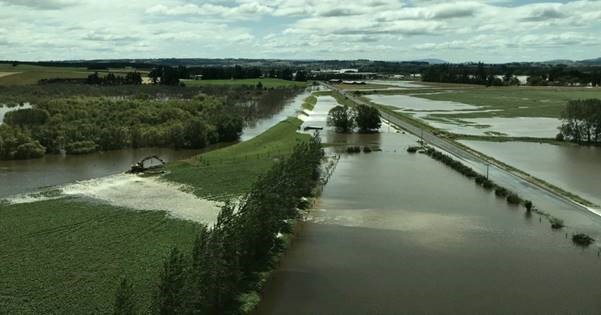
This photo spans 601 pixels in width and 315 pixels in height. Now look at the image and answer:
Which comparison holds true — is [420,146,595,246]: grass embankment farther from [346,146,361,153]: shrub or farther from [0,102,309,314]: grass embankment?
[0,102,309,314]: grass embankment

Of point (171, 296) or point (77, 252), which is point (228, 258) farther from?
point (77, 252)

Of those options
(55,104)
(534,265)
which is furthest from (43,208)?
(55,104)

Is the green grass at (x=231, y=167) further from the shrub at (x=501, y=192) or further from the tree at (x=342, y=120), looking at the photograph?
the shrub at (x=501, y=192)

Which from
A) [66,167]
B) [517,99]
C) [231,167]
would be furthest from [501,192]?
[517,99]

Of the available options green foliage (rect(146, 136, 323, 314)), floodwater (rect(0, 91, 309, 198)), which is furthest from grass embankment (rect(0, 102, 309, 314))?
floodwater (rect(0, 91, 309, 198))

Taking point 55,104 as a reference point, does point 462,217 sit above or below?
below

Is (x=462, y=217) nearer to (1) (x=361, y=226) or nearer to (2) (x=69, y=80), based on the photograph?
(1) (x=361, y=226)

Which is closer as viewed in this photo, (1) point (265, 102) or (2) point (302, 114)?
(2) point (302, 114)
